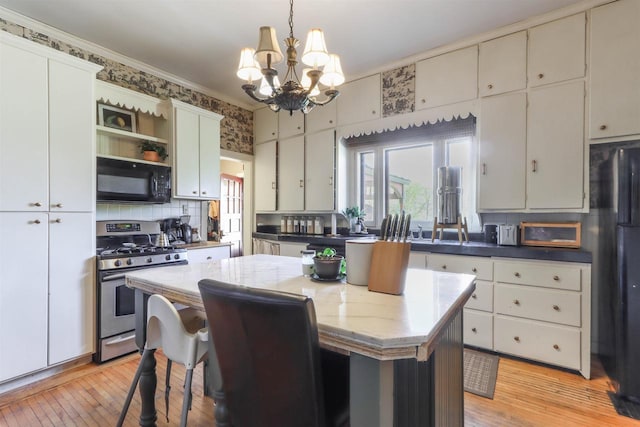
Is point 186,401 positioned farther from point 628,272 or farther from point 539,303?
point 628,272

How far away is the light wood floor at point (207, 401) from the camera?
176 centimetres

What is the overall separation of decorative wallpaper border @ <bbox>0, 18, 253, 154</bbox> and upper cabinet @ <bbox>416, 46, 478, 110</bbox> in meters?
2.48

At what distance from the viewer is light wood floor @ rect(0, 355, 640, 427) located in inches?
69.4

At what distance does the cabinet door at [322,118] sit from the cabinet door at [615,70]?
235cm

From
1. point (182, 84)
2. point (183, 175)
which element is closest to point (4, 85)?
point (183, 175)

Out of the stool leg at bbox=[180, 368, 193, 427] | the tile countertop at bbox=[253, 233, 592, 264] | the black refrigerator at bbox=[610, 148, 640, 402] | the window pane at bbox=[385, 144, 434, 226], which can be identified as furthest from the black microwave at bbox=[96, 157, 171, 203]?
the black refrigerator at bbox=[610, 148, 640, 402]

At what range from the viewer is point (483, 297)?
2.52 m

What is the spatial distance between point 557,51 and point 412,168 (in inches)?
61.7

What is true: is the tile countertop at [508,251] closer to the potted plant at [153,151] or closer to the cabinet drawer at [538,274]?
the cabinet drawer at [538,274]

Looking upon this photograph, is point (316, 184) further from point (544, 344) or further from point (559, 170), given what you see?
point (544, 344)

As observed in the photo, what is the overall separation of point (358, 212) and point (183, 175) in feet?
6.74

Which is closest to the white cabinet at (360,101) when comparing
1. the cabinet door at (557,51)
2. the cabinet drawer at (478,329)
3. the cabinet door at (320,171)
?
the cabinet door at (320,171)

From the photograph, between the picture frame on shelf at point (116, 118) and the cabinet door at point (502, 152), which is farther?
the picture frame on shelf at point (116, 118)

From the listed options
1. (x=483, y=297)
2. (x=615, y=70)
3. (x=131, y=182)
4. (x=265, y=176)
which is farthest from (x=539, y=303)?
(x=131, y=182)
